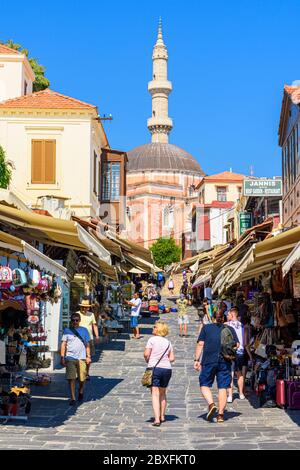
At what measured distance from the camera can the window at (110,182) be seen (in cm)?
3155

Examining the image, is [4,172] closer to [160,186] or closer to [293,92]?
[293,92]

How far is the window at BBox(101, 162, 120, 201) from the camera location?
104 feet

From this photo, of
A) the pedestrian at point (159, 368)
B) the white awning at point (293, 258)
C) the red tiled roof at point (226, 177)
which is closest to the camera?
the white awning at point (293, 258)

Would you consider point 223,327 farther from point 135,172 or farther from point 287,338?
point 135,172

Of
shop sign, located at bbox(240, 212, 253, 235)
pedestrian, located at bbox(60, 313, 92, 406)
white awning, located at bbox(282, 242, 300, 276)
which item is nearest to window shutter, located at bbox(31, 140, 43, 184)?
shop sign, located at bbox(240, 212, 253, 235)

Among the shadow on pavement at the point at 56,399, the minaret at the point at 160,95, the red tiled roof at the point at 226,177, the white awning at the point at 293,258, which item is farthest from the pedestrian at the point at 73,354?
the minaret at the point at 160,95

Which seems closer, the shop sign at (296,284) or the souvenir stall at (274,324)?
the souvenir stall at (274,324)

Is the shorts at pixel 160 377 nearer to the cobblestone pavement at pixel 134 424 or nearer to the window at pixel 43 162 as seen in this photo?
the cobblestone pavement at pixel 134 424

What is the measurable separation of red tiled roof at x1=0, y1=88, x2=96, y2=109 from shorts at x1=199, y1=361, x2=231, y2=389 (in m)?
19.2

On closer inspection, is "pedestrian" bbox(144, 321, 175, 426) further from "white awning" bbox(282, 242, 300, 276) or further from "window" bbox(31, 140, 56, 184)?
"window" bbox(31, 140, 56, 184)

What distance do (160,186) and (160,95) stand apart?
71.2 feet

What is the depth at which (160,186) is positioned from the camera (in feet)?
304

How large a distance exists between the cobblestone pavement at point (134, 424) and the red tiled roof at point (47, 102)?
15.4m
